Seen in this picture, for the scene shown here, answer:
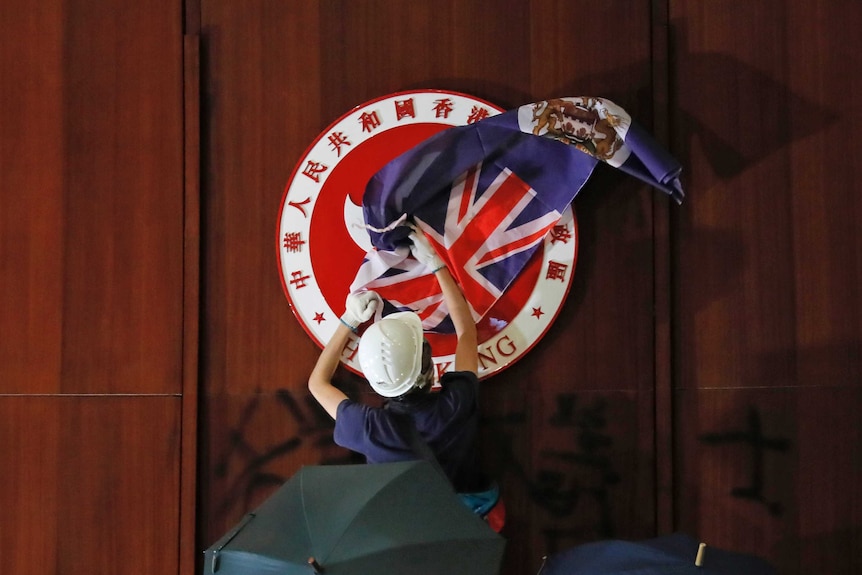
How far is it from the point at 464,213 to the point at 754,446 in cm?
112

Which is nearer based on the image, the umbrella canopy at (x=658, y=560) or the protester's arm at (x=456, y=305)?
the umbrella canopy at (x=658, y=560)

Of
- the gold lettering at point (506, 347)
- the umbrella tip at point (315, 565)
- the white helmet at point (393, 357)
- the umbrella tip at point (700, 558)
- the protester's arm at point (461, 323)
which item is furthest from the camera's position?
the gold lettering at point (506, 347)

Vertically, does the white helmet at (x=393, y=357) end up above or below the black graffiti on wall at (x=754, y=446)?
above

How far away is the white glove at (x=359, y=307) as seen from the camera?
2137 millimetres

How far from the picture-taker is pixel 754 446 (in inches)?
89.3

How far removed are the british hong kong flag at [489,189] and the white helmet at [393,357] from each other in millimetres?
319

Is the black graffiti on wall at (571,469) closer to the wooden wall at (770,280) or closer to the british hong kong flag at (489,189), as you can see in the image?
the wooden wall at (770,280)

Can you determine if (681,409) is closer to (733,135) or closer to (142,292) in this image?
(733,135)

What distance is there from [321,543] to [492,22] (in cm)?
159

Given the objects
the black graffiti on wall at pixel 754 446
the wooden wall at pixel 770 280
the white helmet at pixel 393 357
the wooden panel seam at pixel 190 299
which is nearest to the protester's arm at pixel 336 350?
the white helmet at pixel 393 357

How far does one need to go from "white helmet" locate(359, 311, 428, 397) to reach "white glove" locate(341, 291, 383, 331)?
23 centimetres

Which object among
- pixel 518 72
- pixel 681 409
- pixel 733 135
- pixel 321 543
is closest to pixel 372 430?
pixel 321 543

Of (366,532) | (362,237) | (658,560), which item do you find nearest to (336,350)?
(362,237)

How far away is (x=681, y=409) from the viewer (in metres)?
2.28
